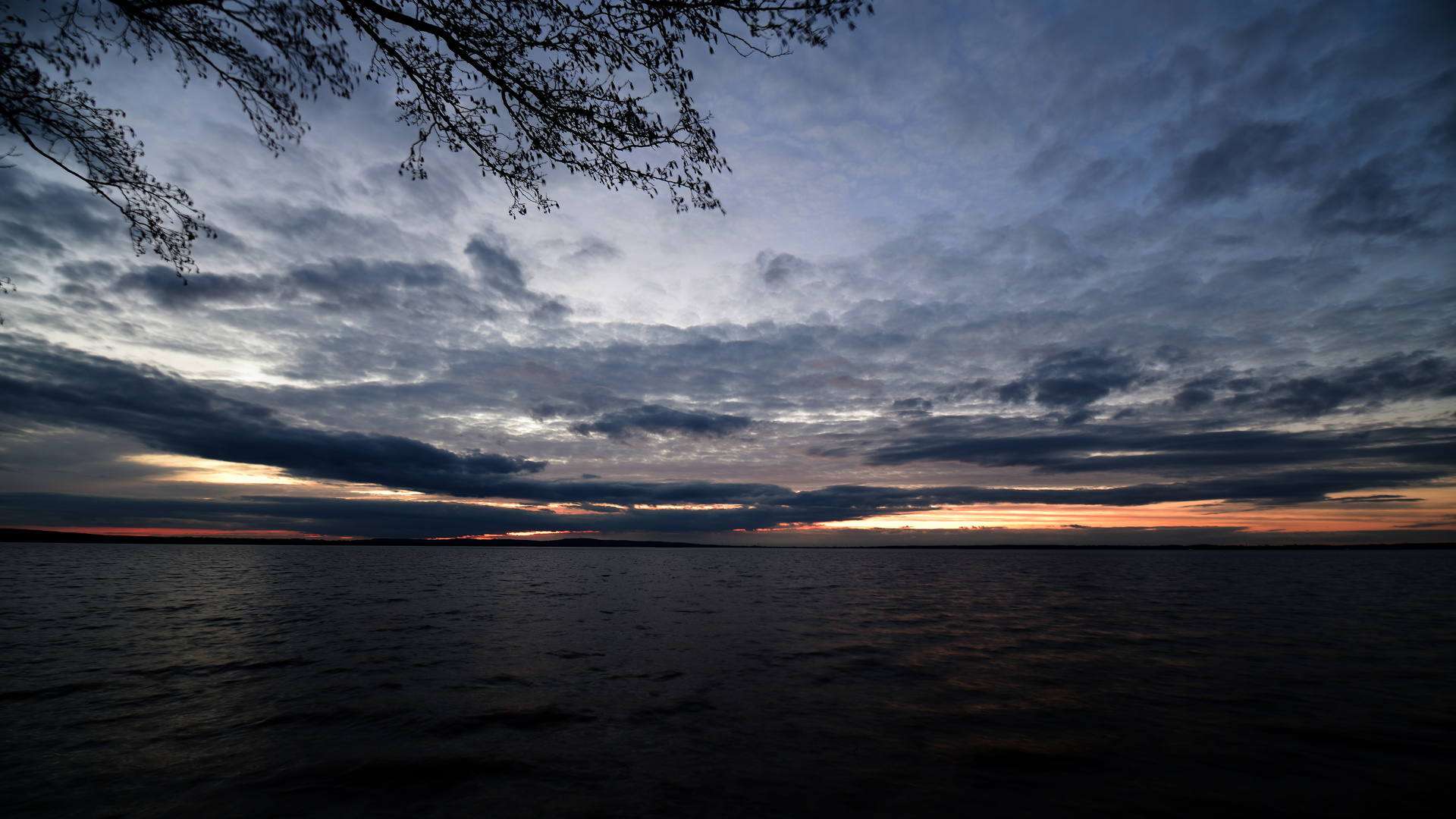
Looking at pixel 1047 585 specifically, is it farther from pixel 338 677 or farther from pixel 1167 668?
pixel 338 677

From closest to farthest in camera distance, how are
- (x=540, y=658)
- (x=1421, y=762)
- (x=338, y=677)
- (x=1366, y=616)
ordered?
(x=1421, y=762)
(x=338, y=677)
(x=540, y=658)
(x=1366, y=616)

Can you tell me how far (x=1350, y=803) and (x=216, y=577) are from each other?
225ft

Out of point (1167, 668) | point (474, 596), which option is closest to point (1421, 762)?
point (1167, 668)

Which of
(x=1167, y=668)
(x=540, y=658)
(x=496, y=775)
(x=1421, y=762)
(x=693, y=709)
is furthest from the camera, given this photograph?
(x=540, y=658)

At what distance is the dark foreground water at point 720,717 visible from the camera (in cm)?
695

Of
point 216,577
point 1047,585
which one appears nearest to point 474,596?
point 216,577

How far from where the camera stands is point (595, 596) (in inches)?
1361

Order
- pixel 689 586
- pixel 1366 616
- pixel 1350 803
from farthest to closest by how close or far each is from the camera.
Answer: pixel 689 586, pixel 1366 616, pixel 1350 803

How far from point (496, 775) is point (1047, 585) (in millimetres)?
50125

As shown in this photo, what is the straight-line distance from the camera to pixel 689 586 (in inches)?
1736

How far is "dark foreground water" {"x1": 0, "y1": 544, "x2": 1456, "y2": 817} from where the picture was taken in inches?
274

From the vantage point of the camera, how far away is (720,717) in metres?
10.1

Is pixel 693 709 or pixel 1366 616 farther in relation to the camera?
pixel 1366 616

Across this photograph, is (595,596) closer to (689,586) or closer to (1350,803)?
(689,586)
